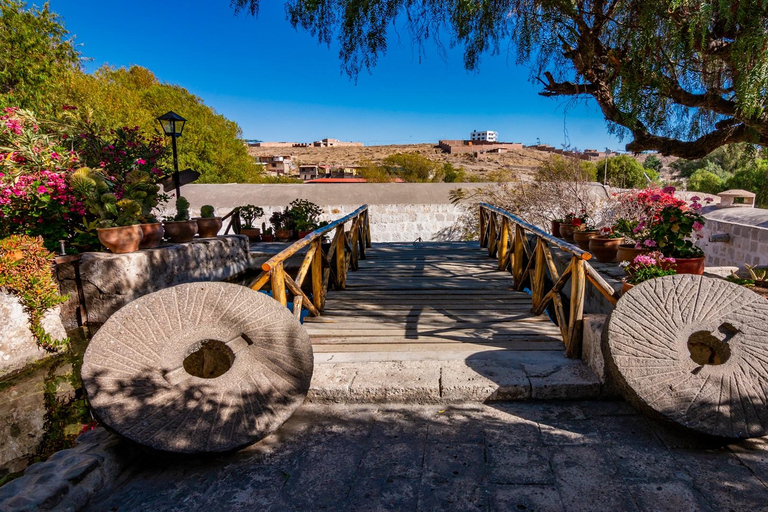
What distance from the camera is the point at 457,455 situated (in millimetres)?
1950

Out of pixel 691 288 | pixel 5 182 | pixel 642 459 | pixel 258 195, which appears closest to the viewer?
pixel 642 459

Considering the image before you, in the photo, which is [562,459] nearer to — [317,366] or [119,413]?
[317,366]

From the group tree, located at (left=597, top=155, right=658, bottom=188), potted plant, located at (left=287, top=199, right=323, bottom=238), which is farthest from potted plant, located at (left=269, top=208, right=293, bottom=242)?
tree, located at (left=597, top=155, right=658, bottom=188)

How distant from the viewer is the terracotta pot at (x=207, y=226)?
706 centimetres

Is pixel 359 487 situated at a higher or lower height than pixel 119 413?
lower

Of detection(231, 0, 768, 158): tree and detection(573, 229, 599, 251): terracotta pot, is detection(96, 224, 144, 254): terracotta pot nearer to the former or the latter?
detection(231, 0, 768, 158): tree

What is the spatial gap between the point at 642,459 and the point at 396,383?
1.22 meters

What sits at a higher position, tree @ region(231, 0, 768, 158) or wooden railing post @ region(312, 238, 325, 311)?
tree @ region(231, 0, 768, 158)

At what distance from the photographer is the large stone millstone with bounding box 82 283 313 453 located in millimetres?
1918

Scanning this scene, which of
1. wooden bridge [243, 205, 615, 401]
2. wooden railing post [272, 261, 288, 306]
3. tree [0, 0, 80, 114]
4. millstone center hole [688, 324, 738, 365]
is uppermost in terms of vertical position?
tree [0, 0, 80, 114]

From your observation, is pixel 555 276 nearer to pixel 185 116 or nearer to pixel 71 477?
pixel 71 477

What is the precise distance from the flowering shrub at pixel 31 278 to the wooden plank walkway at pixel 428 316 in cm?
266

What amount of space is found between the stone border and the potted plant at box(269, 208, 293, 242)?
25.5ft

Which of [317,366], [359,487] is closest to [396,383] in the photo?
[317,366]
